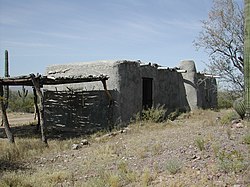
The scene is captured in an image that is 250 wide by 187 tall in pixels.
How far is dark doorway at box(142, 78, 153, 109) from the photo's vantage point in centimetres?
1560

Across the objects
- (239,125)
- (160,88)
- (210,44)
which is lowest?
(239,125)

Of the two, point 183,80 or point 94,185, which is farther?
point 183,80

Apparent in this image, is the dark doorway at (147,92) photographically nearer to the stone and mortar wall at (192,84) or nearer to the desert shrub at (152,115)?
the desert shrub at (152,115)

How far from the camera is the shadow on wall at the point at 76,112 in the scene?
43.9 ft

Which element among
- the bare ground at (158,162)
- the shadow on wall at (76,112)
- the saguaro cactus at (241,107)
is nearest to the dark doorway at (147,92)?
the shadow on wall at (76,112)

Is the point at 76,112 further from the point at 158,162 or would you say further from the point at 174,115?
the point at 158,162

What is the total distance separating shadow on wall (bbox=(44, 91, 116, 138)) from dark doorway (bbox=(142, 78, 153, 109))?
270cm

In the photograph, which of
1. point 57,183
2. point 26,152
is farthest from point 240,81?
point 57,183

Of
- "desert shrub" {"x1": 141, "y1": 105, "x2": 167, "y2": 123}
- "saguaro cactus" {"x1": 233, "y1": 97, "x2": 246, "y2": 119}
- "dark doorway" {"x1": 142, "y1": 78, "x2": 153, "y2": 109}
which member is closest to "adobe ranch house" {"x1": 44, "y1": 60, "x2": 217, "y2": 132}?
"dark doorway" {"x1": 142, "y1": 78, "x2": 153, "y2": 109}

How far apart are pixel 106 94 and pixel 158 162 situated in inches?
238

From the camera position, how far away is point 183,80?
18625mm

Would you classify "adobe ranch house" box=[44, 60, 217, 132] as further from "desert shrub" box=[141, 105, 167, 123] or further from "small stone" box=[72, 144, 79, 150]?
"small stone" box=[72, 144, 79, 150]

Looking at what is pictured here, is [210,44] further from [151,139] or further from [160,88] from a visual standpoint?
[151,139]

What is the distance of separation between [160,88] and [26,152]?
892 centimetres
